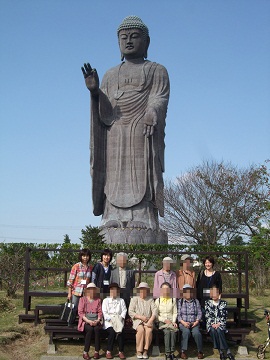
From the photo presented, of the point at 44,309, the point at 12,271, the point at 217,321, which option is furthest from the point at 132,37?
the point at 217,321

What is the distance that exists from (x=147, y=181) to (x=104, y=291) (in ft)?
36.9

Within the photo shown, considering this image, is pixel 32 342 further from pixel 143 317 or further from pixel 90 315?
pixel 143 317

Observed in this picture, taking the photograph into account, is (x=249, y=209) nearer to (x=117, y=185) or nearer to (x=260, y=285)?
(x=117, y=185)

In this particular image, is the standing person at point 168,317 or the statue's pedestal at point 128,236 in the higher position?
the statue's pedestal at point 128,236

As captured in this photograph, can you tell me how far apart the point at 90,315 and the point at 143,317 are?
29.3 inches

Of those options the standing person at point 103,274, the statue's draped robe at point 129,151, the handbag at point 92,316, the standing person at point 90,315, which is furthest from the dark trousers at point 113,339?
the statue's draped robe at point 129,151

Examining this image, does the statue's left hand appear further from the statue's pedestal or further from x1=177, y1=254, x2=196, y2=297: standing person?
x1=177, y1=254, x2=196, y2=297: standing person

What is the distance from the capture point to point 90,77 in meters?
16.6

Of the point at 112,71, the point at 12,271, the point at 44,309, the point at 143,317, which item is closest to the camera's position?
the point at 143,317

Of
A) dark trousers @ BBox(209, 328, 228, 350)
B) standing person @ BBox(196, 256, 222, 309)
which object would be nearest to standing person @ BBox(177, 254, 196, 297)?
standing person @ BBox(196, 256, 222, 309)

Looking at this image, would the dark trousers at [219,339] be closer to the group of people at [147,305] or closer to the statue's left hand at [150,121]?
the group of people at [147,305]

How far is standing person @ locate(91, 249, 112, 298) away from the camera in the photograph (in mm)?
7320

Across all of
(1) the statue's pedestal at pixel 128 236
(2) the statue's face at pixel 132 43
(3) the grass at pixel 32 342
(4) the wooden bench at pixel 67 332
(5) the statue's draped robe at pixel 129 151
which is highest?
(2) the statue's face at pixel 132 43

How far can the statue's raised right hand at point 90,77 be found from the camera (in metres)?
16.3
